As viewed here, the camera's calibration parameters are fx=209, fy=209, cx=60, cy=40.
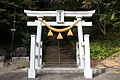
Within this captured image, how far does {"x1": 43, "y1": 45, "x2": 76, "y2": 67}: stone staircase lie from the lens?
39.2ft

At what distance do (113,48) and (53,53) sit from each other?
4.15 metres

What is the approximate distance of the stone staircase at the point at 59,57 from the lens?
11953 mm

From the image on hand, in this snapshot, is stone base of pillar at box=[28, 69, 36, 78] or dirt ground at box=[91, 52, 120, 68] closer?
stone base of pillar at box=[28, 69, 36, 78]

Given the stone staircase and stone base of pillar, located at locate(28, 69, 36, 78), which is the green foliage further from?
stone base of pillar, located at locate(28, 69, 36, 78)

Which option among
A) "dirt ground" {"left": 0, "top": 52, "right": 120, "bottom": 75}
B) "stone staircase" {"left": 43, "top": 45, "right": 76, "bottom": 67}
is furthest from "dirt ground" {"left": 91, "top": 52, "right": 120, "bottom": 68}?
"stone staircase" {"left": 43, "top": 45, "right": 76, "bottom": 67}

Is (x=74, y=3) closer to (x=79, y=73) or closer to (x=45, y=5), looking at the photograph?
(x=45, y=5)

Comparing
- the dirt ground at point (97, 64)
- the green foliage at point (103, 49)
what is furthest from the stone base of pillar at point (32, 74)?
the green foliage at point (103, 49)

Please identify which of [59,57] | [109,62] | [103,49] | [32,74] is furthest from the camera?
[59,57]

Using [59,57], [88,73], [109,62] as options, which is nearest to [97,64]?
[109,62]

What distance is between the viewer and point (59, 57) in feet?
44.1

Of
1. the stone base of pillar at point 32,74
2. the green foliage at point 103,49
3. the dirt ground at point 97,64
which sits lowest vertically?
the stone base of pillar at point 32,74

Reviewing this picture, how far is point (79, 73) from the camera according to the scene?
912 cm

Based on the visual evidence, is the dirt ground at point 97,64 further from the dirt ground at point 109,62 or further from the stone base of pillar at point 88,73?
the stone base of pillar at point 88,73

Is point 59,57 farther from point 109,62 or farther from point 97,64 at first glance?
point 109,62
